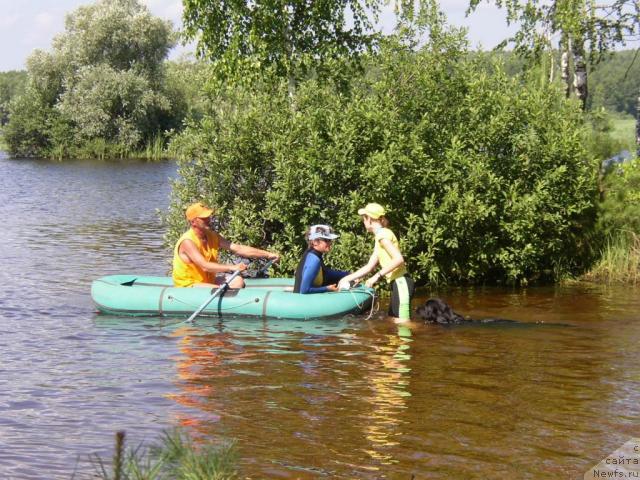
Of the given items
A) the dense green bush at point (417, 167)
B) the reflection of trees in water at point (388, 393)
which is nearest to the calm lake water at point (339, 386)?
the reflection of trees in water at point (388, 393)

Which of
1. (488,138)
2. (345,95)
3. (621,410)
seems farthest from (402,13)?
(621,410)

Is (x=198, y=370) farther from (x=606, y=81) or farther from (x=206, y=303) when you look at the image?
(x=606, y=81)

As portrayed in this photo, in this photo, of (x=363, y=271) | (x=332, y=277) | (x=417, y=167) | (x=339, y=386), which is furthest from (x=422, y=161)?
(x=339, y=386)

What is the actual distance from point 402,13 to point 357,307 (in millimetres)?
5563

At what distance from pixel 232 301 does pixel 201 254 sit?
2.30ft

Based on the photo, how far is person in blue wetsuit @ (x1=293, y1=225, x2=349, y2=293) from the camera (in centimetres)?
1098

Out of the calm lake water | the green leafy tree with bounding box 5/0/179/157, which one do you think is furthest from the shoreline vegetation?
the green leafy tree with bounding box 5/0/179/157

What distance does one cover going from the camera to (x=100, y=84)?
4841cm

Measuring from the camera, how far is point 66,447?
667 cm

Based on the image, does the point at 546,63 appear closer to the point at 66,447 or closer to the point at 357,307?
the point at 357,307

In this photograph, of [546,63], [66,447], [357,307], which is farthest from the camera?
[546,63]

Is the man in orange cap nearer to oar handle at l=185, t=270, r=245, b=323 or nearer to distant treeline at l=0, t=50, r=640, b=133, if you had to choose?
oar handle at l=185, t=270, r=245, b=323

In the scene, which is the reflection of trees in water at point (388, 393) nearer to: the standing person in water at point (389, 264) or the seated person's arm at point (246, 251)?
the standing person in water at point (389, 264)

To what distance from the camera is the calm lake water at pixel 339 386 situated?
254 inches
